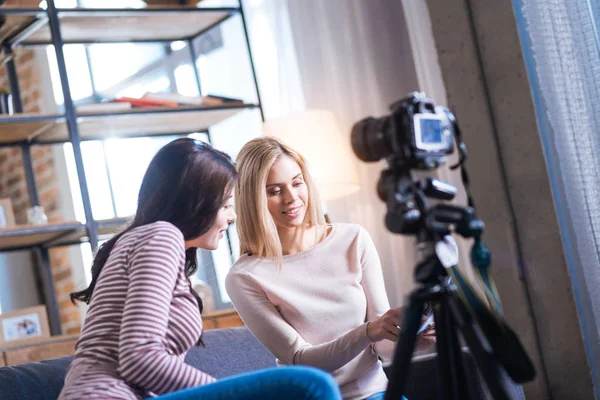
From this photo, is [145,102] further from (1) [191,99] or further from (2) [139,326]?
(2) [139,326]

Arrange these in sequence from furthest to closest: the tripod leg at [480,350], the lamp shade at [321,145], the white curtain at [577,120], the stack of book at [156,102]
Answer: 1. the stack of book at [156,102]
2. the lamp shade at [321,145]
3. the white curtain at [577,120]
4. the tripod leg at [480,350]

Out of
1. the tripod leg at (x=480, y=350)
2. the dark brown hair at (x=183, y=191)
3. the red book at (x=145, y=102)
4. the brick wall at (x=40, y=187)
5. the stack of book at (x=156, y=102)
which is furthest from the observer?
the brick wall at (x=40, y=187)

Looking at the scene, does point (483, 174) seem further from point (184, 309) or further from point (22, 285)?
point (22, 285)

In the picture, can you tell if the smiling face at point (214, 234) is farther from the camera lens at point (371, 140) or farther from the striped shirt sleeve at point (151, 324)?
the camera lens at point (371, 140)

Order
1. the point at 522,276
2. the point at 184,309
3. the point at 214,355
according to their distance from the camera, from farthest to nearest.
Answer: the point at 522,276
the point at 214,355
the point at 184,309

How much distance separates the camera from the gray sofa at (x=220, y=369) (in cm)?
177

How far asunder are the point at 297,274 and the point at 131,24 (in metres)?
2.20

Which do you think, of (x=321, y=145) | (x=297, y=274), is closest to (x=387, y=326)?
(x=297, y=274)

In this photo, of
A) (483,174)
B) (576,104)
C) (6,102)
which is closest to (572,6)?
(576,104)

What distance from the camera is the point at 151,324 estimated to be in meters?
1.37

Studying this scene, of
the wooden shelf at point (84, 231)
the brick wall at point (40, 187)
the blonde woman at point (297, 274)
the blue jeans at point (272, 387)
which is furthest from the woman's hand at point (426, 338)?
the brick wall at point (40, 187)

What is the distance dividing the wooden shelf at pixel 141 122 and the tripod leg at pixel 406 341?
2463 mm

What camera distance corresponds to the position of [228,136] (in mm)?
4066

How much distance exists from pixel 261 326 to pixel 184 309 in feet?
1.54
